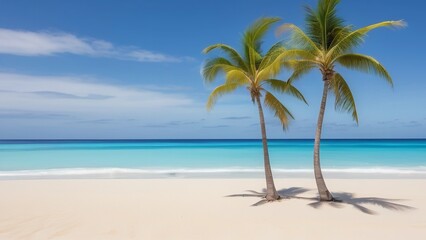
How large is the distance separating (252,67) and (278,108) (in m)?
1.74

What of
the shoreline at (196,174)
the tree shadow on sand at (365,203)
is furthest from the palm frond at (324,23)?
the shoreline at (196,174)

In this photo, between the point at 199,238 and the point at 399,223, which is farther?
the point at 399,223

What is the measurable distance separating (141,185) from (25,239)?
290 inches

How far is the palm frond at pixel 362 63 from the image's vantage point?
854 cm

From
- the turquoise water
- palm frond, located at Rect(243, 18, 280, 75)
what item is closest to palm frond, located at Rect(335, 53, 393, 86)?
palm frond, located at Rect(243, 18, 280, 75)

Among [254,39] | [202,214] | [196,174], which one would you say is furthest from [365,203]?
[196,174]

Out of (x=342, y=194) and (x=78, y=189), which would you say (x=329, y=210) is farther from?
(x=78, y=189)

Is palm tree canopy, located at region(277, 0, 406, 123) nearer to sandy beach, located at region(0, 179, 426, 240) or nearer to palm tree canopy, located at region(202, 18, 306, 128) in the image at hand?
palm tree canopy, located at region(202, 18, 306, 128)

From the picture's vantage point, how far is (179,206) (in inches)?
386

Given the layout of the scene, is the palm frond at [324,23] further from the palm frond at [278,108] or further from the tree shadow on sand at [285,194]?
the tree shadow on sand at [285,194]

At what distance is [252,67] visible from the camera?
32.0 ft

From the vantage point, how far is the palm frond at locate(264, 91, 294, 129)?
410 inches

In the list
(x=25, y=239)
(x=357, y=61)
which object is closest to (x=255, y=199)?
(x=357, y=61)

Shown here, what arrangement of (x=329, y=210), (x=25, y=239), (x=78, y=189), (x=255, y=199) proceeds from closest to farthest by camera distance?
(x=25, y=239), (x=329, y=210), (x=255, y=199), (x=78, y=189)
